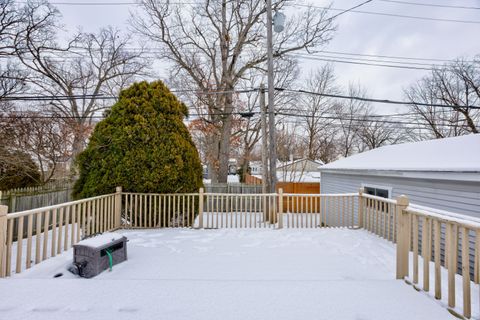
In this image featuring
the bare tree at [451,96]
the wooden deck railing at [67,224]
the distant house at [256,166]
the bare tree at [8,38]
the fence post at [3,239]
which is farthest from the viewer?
the distant house at [256,166]

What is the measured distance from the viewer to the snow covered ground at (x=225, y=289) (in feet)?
6.31

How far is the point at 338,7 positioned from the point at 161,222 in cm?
875

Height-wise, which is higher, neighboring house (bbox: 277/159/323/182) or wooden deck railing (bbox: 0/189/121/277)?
neighboring house (bbox: 277/159/323/182)

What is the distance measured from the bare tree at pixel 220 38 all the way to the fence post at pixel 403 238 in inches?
388

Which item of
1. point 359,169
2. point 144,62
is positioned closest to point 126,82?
point 144,62

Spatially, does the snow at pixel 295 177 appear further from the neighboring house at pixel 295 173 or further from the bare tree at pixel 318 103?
the bare tree at pixel 318 103

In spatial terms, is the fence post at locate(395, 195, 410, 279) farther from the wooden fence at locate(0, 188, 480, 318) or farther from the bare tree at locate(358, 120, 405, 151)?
the bare tree at locate(358, 120, 405, 151)

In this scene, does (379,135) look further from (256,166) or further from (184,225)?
(184,225)

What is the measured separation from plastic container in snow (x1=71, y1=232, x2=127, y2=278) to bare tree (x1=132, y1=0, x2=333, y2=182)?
997 cm

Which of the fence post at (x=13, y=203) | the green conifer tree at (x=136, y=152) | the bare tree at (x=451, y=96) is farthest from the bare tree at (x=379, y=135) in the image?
the fence post at (x=13, y=203)

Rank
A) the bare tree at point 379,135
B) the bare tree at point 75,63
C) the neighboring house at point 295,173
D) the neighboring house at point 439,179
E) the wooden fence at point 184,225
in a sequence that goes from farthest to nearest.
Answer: the bare tree at point 379,135, the neighboring house at point 295,173, the bare tree at point 75,63, the neighboring house at point 439,179, the wooden fence at point 184,225

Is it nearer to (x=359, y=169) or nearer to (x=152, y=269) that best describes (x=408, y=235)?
(x=152, y=269)

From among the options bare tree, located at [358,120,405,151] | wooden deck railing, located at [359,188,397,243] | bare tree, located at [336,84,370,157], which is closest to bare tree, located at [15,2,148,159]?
wooden deck railing, located at [359,188,397,243]

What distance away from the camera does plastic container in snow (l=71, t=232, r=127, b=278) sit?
9.27ft
